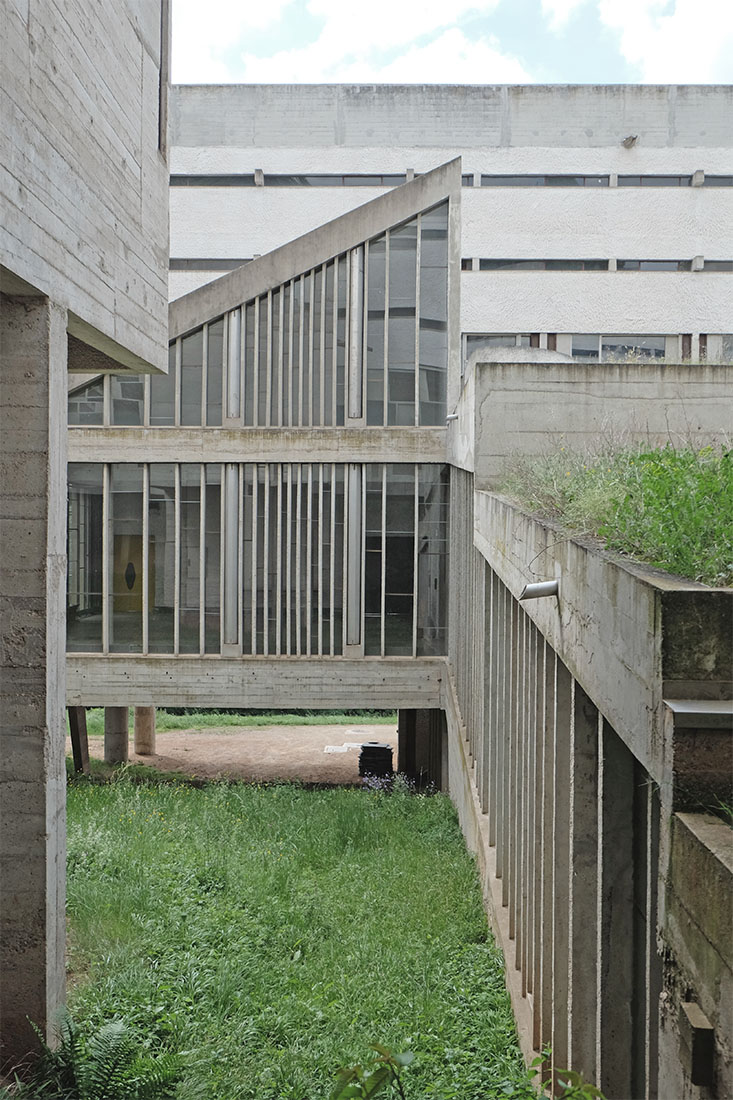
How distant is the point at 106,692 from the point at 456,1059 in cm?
1023

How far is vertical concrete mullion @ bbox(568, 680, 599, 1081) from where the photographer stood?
3.72 meters

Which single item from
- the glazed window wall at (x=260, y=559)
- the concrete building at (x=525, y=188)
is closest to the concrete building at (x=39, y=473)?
the glazed window wall at (x=260, y=559)

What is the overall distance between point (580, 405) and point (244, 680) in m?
7.31

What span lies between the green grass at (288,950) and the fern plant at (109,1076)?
0.16 m

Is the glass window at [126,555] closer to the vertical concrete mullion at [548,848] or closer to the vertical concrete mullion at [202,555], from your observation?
the vertical concrete mullion at [202,555]

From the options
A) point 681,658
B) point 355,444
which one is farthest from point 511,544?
point 355,444

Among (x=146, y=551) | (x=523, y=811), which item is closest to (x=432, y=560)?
(x=146, y=551)

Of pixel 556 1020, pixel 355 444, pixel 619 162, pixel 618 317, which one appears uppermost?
pixel 619 162

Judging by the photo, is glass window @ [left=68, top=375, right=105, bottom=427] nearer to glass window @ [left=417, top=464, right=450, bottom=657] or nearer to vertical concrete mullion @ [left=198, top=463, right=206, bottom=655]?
vertical concrete mullion @ [left=198, top=463, right=206, bottom=655]

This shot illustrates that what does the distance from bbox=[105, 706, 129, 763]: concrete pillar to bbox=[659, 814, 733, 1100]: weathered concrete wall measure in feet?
55.4

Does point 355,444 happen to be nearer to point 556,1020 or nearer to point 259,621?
point 259,621

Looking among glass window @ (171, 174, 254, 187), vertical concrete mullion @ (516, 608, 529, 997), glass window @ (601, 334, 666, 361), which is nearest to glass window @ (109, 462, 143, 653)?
vertical concrete mullion @ (516, 608, 529, 997)

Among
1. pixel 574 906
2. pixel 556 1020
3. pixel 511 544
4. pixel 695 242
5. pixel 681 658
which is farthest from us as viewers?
pixel 695 242

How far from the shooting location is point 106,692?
14641 millimetres
